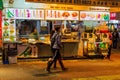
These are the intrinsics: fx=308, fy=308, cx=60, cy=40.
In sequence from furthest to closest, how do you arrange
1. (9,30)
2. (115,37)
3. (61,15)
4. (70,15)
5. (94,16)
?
(115,37), (94,16), (70,15), (61,15), (9,30)

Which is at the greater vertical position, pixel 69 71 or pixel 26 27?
pixel 26 27

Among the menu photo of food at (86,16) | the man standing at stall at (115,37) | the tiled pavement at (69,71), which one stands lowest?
the tiled pavement at (69,71)

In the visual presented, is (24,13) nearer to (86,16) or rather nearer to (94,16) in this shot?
(86,16)

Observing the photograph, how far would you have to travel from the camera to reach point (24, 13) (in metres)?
15.6

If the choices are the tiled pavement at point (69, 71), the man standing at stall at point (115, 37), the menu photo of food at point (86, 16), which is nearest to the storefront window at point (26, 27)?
the tiled pavement at point (69, 71)

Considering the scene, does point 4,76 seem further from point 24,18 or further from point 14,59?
point 24,18

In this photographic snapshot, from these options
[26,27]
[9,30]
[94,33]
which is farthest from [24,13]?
[94,33]

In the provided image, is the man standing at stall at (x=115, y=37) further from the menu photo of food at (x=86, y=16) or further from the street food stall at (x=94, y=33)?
the menu photo of food at (x=86, y=16)

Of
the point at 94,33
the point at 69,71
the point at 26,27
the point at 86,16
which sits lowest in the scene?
the point at 69,71

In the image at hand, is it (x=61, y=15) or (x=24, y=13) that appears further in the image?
(x=61, y=15)

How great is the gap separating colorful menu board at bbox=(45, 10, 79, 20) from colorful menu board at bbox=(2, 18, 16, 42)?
1.86m

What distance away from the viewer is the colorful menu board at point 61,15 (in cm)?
1608

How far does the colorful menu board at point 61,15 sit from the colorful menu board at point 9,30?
186 centimetres

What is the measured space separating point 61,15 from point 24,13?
6.63 feet
